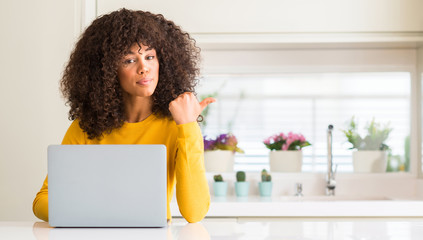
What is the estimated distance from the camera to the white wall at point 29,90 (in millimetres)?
2670

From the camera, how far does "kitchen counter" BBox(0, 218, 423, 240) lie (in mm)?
1144

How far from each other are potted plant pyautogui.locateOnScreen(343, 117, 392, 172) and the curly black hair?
169 centimetres

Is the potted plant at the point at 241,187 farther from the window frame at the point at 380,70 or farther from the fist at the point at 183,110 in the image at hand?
the fist at the point at 183,110

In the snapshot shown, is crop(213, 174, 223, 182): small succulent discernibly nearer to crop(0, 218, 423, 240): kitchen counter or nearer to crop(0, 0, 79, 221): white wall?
crop(0, 0, 79, 221): white wall

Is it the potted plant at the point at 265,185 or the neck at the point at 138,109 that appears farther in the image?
the potted plant at the point at 265,185

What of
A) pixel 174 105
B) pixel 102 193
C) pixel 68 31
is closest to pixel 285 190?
pixel 68 31

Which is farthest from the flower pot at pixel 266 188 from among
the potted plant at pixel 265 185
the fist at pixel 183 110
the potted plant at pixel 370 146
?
the fist at pixel 183 110

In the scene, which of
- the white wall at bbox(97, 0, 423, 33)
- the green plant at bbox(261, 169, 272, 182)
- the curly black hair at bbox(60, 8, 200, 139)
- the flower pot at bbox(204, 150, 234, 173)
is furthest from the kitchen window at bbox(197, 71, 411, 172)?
the curly black hair at bbox(60, 8, 200, 139)

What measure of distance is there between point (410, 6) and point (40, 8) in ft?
6.26

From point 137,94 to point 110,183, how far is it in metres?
0.48

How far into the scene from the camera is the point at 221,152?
123 inches

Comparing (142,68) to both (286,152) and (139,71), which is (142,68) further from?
(286,152)

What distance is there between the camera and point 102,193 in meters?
1.21

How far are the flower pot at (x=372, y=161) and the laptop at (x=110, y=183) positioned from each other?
2.18m
